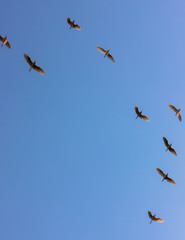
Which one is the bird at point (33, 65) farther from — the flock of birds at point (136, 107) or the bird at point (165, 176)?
the bird at point (165, 176)

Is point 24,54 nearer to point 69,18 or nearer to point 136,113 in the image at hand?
point 69,18

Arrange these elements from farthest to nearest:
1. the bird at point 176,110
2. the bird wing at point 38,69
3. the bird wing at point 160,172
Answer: the bird wing at point 160,172, the bird at point 176,110, the bird wing at point 38,69

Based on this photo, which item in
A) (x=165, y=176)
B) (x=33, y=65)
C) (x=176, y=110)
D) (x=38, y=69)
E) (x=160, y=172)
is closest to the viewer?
(x=33, y=65)

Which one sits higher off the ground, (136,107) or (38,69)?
(136,107)

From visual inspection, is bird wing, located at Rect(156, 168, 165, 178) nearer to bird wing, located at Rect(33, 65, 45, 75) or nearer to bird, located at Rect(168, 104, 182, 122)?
bird, located at Rect(168, 104, 182, 122)

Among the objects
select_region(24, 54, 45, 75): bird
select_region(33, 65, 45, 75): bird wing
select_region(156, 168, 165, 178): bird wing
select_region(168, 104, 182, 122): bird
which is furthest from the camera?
select_region(156, 168, 165, 178): bird wing

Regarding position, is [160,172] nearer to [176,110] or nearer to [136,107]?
[176,110]

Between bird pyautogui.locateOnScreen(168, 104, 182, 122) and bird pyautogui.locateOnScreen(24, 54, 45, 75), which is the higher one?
bird pyautogui.locateOnScreen(168, 104, 182, 122)

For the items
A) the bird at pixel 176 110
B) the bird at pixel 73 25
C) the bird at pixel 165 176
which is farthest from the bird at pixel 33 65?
the bird at pixel 165 176

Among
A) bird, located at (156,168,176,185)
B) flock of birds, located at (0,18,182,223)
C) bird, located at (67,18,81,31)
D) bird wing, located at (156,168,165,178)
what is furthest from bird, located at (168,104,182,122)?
bird, located at (67,18,81,31)

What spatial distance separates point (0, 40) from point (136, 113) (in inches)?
874

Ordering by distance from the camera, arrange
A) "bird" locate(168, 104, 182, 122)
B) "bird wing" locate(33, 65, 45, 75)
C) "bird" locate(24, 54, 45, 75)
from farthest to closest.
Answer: "bird" locate(168, 104, 182, 122) < "bird wing" locate(33, 65, 45, 75) < "bird" locate(24, 54, 45, 75)

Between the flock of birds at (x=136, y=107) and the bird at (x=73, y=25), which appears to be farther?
the bird at (x=73, y=25)

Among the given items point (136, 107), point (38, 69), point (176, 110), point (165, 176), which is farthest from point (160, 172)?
point (38, 69)
